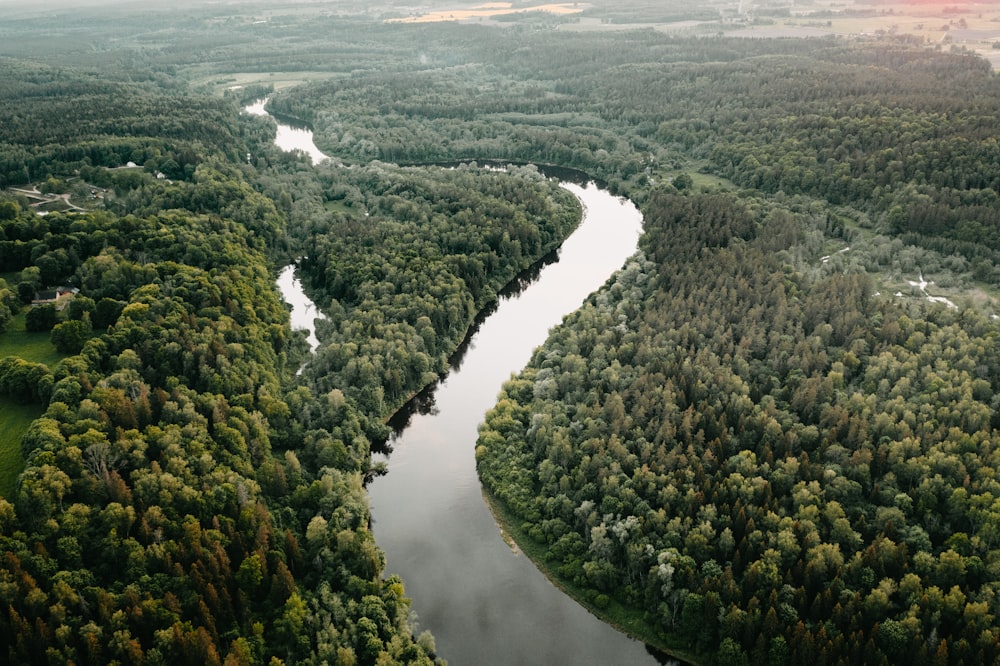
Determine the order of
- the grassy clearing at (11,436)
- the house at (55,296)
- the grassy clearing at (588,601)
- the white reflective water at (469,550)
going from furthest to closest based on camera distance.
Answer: the house at (55,296)
the grassy clearing at (11,436)
the white reflective water at (469,550)
the grassy clearing at (588,601)

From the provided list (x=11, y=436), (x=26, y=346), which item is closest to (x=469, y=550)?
(x=11, y=436)

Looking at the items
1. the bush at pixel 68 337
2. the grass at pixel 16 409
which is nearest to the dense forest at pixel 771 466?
the grass at pixel 16 409

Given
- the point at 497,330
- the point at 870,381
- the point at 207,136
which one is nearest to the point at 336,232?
the point at 497,330

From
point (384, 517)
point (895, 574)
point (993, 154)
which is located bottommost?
point (384, 517)

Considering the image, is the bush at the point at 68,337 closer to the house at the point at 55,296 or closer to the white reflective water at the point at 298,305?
the house at the point at 55,296

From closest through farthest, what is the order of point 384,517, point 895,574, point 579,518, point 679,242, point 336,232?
point 895,574 → point 579,518 → point 384,517 → point 679,242 → point 336,232

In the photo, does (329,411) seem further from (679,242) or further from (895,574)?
(679,242)

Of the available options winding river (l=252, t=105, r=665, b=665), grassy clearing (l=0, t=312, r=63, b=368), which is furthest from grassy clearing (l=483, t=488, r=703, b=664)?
grassy clearing (l=0, t=312, r=63, b=368)
